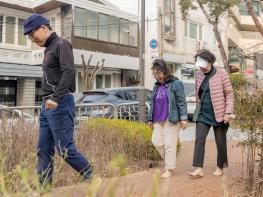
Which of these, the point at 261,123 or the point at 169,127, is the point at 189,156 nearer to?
the point at 169,127

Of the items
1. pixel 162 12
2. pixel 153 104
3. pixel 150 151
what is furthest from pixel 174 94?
pixel 162 12

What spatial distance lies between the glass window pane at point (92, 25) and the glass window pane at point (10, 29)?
419cm

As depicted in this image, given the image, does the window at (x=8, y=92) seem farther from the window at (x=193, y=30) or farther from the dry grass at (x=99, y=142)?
the dry grass at (x=99, y=142)

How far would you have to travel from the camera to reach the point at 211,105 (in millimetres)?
6086

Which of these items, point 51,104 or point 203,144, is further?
point 203,144

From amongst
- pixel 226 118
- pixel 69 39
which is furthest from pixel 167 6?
pixel 226 118

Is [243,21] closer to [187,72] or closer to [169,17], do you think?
[187,72]

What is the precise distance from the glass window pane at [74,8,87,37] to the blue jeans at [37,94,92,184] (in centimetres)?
2083

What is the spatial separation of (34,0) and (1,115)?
20429mm

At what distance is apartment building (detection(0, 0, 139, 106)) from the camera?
23766mm

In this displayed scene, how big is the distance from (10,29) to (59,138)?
2115 centimetres

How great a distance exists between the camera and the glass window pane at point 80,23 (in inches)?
998

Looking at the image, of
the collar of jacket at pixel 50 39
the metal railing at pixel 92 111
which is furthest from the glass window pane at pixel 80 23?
the collar of jacket at pixel 50 39

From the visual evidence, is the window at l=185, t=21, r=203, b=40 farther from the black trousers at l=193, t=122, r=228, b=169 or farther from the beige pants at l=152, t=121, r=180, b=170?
the black trousers at l=193, t=122, r=228, b=169
